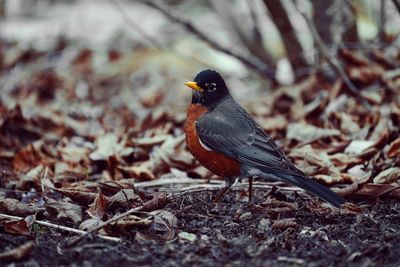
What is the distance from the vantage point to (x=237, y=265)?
3287 millimetres

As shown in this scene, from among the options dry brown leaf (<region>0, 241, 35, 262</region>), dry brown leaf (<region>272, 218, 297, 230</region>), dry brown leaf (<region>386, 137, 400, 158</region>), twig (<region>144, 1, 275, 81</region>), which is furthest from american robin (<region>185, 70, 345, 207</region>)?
twig (<region>144, 1, 275, 81</region>)

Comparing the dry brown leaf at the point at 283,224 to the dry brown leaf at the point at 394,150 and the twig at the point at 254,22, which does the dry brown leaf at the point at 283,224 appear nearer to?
the dry brown leaf at the point at 394,150

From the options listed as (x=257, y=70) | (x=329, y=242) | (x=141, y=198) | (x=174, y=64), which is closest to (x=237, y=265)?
(x=329, y=242)

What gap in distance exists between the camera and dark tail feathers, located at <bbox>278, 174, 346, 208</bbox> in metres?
4.01

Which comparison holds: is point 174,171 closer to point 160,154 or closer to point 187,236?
point 160,154

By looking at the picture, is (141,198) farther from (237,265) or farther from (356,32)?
(356,32)

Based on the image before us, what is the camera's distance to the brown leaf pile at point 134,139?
4.34m

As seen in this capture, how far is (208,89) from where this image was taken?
17.0 feet

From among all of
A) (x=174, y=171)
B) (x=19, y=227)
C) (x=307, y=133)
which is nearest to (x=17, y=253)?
(x=19, y=227)

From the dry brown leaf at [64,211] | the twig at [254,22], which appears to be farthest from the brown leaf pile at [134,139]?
the twig at [254,22]

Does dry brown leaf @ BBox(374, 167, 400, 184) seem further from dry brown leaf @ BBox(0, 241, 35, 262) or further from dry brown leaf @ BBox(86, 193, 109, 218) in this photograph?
dry brown leaf @ BBox(0, 241, 35, 262)

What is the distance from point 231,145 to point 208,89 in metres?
0.61

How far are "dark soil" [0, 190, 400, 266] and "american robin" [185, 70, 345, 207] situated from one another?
0.77 ft

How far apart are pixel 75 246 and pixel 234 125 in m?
1.76
